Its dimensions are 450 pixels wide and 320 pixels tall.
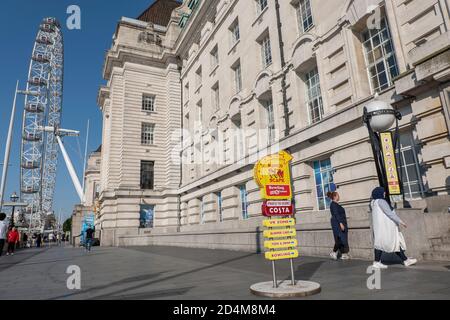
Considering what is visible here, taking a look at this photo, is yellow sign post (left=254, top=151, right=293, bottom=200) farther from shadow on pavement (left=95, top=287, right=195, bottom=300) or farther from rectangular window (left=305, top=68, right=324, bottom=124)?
rectangular window (left=305, top=68, right=324, bottom=124)

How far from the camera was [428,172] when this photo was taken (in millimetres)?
8734

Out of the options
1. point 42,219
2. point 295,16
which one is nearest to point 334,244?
point 295,16

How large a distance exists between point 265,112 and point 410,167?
9651 millimetres

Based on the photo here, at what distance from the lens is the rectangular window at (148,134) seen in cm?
3219

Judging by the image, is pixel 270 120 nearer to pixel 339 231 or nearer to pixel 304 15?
pixel 304 15

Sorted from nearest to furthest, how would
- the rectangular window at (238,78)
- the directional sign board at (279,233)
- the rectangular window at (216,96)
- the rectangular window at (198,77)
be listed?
1. the directional sign board at (279,233)
2. the rectangular window at (238,78)
3. the rectangular window at (216,96)
4. the rectangular window at (198,77)

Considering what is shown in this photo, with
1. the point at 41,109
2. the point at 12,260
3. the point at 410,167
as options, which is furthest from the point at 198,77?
the point at 41,109

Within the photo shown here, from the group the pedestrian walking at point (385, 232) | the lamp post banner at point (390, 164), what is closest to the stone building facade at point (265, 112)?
the lamp post banner at point (390, 164)

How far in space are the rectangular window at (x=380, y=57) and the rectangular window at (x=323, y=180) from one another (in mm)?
3563

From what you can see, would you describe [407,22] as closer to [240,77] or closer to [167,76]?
[240,77]

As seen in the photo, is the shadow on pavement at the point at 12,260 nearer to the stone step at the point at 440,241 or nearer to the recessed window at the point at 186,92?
the stone step at the point at 440,241

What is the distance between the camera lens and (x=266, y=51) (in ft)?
61.2

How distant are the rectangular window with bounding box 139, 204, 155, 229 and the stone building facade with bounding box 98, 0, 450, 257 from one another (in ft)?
0.44
